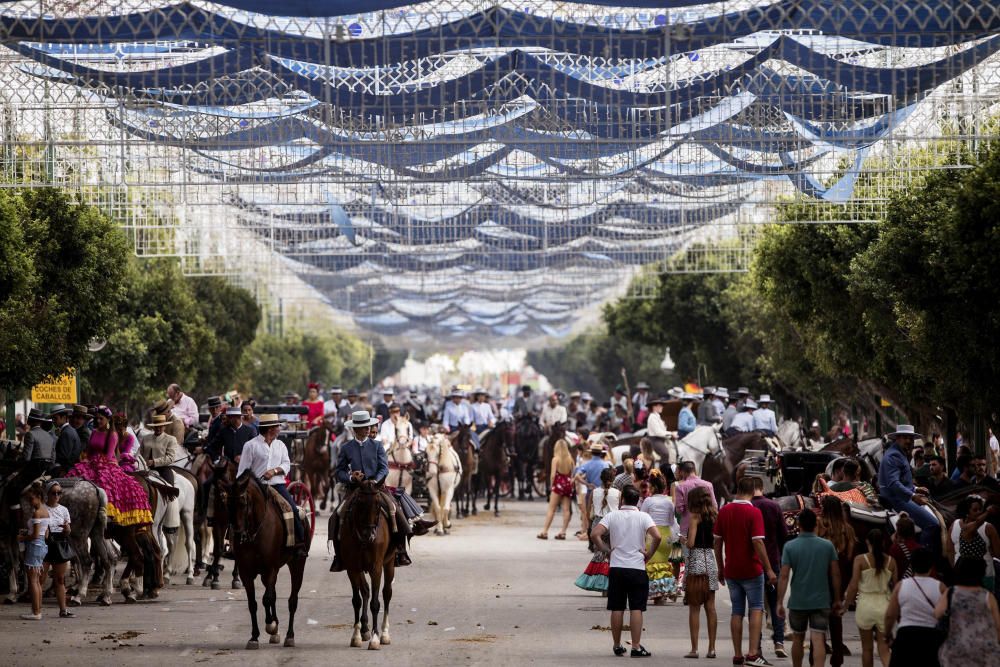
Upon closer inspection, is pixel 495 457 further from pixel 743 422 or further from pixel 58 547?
pixel 58 547

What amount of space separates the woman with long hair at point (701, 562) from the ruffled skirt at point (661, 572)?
2461 mm

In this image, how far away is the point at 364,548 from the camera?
54.0 feet

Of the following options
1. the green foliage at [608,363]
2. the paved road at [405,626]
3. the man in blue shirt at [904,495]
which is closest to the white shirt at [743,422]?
the paved road at [405,626]

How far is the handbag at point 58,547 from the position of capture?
18766mm

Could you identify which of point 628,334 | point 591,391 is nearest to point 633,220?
point 628,334

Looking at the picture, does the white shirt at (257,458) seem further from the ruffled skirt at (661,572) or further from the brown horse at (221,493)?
the ruffled skirt at (661,572)

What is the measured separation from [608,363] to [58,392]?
226 ft

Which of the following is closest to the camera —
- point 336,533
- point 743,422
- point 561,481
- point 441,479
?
point 336,533

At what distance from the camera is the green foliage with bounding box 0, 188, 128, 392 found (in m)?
24.6

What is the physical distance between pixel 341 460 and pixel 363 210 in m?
19.9

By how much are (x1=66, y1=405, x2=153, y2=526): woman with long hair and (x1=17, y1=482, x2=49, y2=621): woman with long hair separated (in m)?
1.14

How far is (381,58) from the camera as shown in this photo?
21.2 meters

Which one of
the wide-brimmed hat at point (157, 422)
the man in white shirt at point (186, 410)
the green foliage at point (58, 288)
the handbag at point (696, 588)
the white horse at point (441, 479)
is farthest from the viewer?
the white horse at point (441, 479)

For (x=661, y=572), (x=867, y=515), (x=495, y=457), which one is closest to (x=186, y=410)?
(x=495, y=457)
